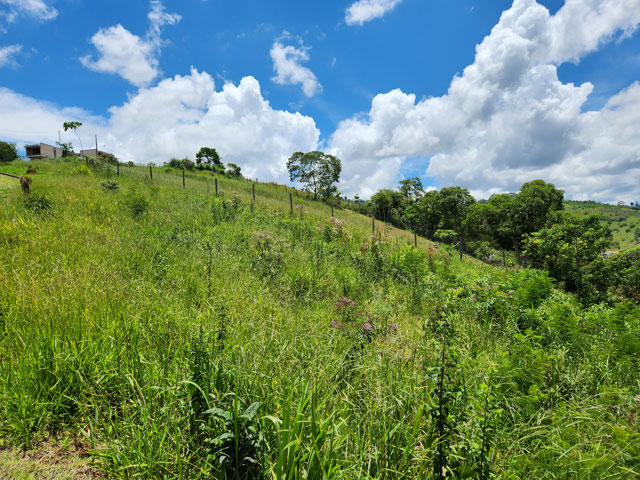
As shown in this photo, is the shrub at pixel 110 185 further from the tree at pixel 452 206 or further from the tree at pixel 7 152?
the tree at pixel 452 206

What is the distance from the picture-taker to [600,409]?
7.38 ft

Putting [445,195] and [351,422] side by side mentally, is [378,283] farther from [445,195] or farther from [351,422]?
[445,195]

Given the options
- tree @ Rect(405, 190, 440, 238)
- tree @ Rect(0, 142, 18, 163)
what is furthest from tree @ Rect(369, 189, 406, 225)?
tree @ Rect(0, 142, 18, 163)

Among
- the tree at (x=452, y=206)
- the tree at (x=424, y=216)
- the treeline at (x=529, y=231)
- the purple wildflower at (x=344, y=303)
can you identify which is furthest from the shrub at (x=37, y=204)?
the tree at (x=424, y=216)

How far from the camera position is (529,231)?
34.5 metres

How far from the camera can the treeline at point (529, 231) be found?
1216 cm

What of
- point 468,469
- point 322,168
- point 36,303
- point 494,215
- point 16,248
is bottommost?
point 468,469

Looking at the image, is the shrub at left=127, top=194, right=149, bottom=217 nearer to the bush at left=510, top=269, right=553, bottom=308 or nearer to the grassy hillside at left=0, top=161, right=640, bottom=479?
the grassy hillside at left=0, top=161, right=640, bottom=479

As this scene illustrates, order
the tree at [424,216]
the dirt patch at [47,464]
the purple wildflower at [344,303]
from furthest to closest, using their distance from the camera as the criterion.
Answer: the tree at [424,216] → the purple wildflower at [344,303] → the dirt patch at [47,464]

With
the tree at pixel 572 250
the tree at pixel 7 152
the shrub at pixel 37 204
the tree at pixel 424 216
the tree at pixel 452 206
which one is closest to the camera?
the shrub at pixel 37 204

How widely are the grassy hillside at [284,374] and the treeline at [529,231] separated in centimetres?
716

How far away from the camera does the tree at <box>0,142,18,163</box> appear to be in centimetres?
3641

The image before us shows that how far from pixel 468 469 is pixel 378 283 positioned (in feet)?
15.0

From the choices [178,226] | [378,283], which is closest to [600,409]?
[378,283]
